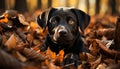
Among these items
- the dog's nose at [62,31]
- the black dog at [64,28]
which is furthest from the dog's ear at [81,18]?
the dog's nose at [62,31]

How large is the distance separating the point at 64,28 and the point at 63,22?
35 cm

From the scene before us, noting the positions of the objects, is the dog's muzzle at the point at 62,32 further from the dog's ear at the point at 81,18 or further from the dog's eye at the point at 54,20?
the dog's ear at the point at 81,18

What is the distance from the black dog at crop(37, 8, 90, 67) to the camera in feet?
22.0

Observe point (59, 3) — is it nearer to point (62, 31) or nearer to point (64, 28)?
point (64, 28)

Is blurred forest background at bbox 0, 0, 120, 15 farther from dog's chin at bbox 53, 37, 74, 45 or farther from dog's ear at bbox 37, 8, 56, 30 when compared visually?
dog's chin at bbox 53, 37, 74, 45

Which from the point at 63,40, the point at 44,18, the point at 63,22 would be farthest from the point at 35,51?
the point at 44,18

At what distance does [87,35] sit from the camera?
9188mm

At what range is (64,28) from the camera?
22.0 ft

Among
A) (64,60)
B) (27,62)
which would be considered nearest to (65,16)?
(64,60)

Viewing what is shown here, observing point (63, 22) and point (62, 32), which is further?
point (63, 22)

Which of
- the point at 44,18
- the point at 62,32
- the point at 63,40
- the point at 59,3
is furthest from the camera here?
the point at 59,3

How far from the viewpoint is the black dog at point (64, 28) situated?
22.0 ft

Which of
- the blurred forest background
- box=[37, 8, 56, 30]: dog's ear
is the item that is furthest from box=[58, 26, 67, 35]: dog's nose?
the blurred forest background

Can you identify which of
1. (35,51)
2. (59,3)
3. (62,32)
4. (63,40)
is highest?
(35,51)
